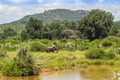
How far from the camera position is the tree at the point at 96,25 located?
53.3 meters

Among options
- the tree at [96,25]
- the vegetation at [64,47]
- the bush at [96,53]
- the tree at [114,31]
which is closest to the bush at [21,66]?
the vegetation at [64,47]

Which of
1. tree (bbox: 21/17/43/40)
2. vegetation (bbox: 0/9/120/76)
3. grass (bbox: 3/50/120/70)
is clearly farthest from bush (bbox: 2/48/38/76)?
tree (bbox: 21/17/43/40)

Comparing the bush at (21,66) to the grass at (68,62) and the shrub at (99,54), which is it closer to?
the grass at (68,62)

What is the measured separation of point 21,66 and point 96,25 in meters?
30.9

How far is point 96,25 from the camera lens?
5353 cm

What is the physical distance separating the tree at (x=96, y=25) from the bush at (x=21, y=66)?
2968cm

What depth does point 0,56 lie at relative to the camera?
29.8 m

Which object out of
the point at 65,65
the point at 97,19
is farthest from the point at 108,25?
the point at 65,65

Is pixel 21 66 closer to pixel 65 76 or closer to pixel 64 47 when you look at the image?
pixel 65 76

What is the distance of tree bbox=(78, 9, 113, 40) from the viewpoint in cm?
5334

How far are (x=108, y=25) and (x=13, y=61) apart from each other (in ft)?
106

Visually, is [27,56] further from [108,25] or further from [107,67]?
[108,25]

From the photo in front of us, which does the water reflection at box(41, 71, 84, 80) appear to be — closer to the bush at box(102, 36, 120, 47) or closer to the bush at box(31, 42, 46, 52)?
the bush at box(31, 42, 46, 52)

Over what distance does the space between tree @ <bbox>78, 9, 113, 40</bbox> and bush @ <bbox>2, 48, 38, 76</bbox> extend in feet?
97.4
